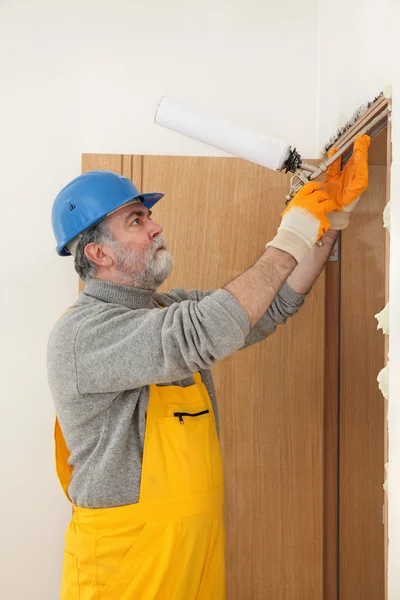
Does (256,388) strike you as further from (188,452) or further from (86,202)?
(86,202)

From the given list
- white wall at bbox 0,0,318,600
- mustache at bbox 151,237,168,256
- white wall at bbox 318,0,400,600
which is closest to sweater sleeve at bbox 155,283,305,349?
mustache at bbox 151,237,168,256

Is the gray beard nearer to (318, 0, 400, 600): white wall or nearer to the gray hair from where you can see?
the gray hair

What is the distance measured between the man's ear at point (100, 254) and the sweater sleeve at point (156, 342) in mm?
189

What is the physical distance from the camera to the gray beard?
1.57 metres

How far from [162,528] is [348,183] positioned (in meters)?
0.89

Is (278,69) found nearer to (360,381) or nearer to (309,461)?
(360,381)

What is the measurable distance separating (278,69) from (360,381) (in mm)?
1186

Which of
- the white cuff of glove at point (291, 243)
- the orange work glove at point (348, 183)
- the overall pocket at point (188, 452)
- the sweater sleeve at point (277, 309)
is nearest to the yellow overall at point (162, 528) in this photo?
the overall pocket at point (188, 452)

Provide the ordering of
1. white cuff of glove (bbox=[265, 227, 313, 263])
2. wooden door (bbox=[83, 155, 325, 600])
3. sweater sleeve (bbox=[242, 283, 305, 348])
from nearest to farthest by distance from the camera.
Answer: white cuff of glove (bbox=[265, 227, 313, 263]) < sweater sleeve (bbox=[242, 283, 305, 348]) < wooden door (bbox=[83, 155, 325, 600])

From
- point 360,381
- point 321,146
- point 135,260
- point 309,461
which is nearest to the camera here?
point 135,260

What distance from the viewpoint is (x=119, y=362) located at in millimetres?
1366

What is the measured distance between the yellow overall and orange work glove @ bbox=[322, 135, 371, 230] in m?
0.58

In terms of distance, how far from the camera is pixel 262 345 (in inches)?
80.7

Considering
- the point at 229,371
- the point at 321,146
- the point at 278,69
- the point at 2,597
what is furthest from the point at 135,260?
the point at 2,597
